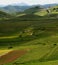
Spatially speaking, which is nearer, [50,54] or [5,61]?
[5,61]

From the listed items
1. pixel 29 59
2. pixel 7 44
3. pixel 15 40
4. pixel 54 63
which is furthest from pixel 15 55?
pixel 15 40

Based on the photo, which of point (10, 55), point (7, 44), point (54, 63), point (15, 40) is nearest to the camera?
point (54, 63)

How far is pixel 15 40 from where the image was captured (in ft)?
316

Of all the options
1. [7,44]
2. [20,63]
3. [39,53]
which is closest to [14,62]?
[20,63]

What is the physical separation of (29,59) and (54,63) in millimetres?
7846

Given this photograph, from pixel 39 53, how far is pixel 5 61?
14.2m

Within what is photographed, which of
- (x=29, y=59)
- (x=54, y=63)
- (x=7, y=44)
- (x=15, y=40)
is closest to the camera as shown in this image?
(x=54, y=63)

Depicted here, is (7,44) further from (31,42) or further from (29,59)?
(29,59)

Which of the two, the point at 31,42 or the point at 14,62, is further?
the point at 31,42

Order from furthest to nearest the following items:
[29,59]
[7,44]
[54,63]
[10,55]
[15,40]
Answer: [15,40], [7,44], [10,55], [29,59], [54,63]

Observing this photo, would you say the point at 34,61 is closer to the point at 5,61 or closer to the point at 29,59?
the point at 29,59

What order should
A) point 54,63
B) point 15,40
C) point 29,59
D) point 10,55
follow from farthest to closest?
point 15,40 → point 10,55 → point 29,59 → point 54,63

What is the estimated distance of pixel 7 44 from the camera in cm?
8875

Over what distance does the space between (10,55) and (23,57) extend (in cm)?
432
